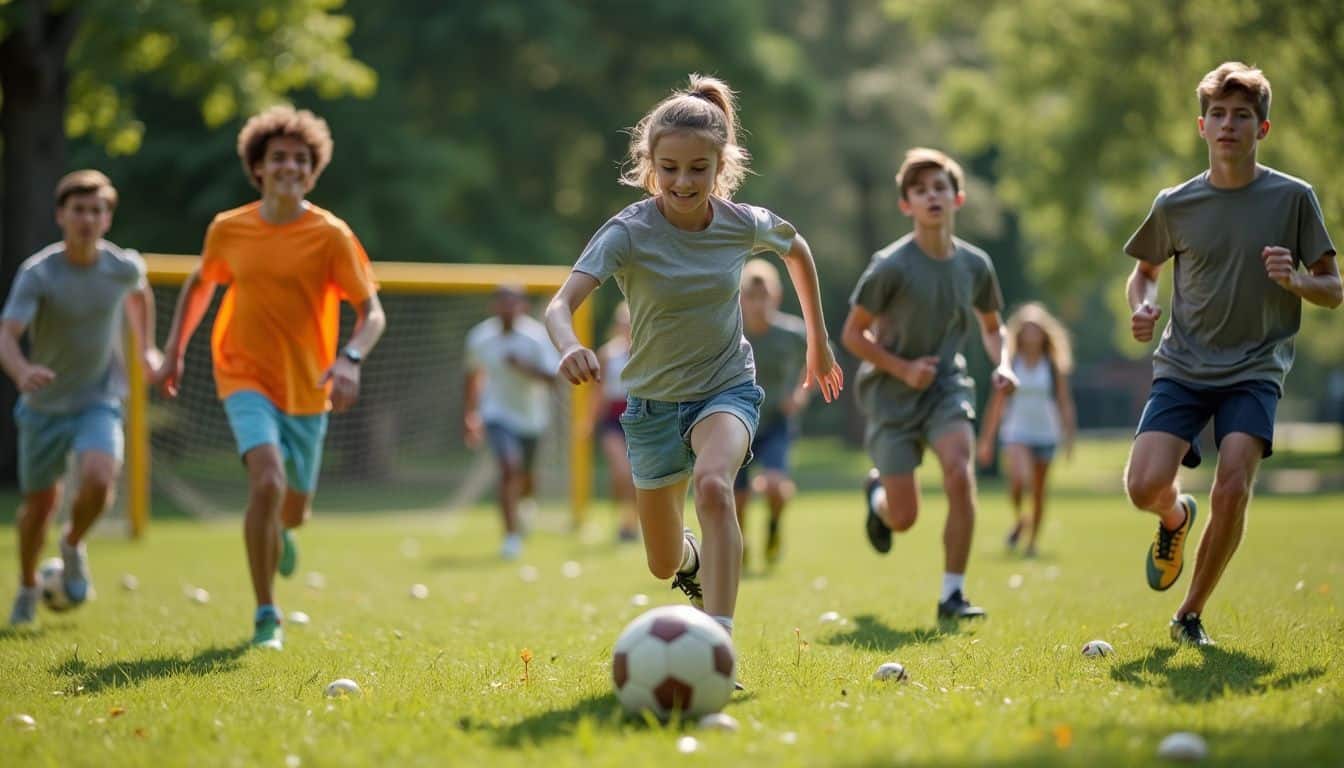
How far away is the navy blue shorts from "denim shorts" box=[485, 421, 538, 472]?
27.2 feet

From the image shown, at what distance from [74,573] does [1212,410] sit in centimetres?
665

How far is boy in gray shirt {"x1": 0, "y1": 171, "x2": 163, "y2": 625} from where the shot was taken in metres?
8.55

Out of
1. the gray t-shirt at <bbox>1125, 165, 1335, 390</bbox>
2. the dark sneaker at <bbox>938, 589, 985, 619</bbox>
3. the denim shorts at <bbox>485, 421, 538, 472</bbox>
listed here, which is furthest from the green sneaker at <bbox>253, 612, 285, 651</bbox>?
the denim shorts at <bbox>485, 421, 538, 472</bbox>

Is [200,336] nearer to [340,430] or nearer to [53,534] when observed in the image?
[340,430]

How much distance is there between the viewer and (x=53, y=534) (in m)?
16.6

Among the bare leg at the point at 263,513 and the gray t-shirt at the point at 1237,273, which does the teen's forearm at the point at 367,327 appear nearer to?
the bare leg at the point at 263,513

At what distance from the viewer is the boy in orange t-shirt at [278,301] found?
24.7 ft

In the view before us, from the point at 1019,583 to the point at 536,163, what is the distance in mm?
25418

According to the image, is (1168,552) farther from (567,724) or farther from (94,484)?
(94,484)

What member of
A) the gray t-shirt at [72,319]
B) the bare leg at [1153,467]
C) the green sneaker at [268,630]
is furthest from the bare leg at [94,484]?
the bare leg at [1153,467]

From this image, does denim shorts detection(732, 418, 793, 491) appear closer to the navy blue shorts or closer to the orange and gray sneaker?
the orange and gray sneaker

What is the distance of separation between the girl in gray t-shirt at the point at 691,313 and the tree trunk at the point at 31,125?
16.4 meters

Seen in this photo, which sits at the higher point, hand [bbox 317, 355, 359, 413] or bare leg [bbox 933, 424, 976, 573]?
hand [bbox 317, 355, 359, 413]

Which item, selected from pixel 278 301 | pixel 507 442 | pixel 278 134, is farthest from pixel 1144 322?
pixel 507 442
